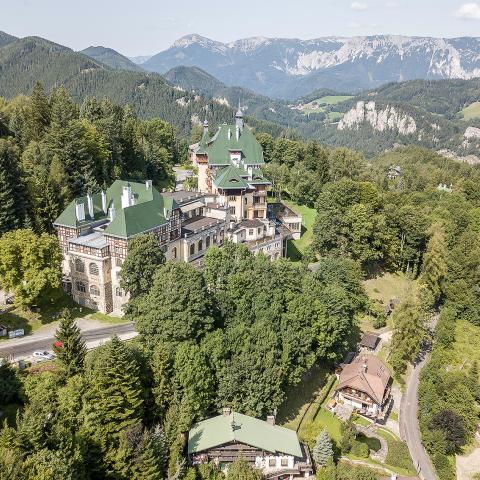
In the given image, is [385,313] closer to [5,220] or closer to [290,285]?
[290,285]

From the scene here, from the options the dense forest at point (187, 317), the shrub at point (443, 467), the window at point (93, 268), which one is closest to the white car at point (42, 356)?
the dense forest at point (187, 317)

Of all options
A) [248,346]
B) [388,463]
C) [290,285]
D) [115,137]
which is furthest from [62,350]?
[115,137]

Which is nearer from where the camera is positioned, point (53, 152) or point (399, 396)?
point (399, 396)

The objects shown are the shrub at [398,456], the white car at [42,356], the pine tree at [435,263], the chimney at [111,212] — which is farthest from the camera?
the pine tree at [435,263]

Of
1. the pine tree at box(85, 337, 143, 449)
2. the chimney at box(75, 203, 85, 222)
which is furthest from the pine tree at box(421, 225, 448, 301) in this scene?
the pine tree at box(85, 337, 143, 449)

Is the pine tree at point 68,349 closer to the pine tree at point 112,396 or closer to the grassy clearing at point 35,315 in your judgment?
the pine tree at point 112,396

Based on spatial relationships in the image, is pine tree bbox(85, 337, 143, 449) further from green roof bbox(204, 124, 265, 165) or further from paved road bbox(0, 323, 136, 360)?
green roof bbox(204, 124, 265, 165)
